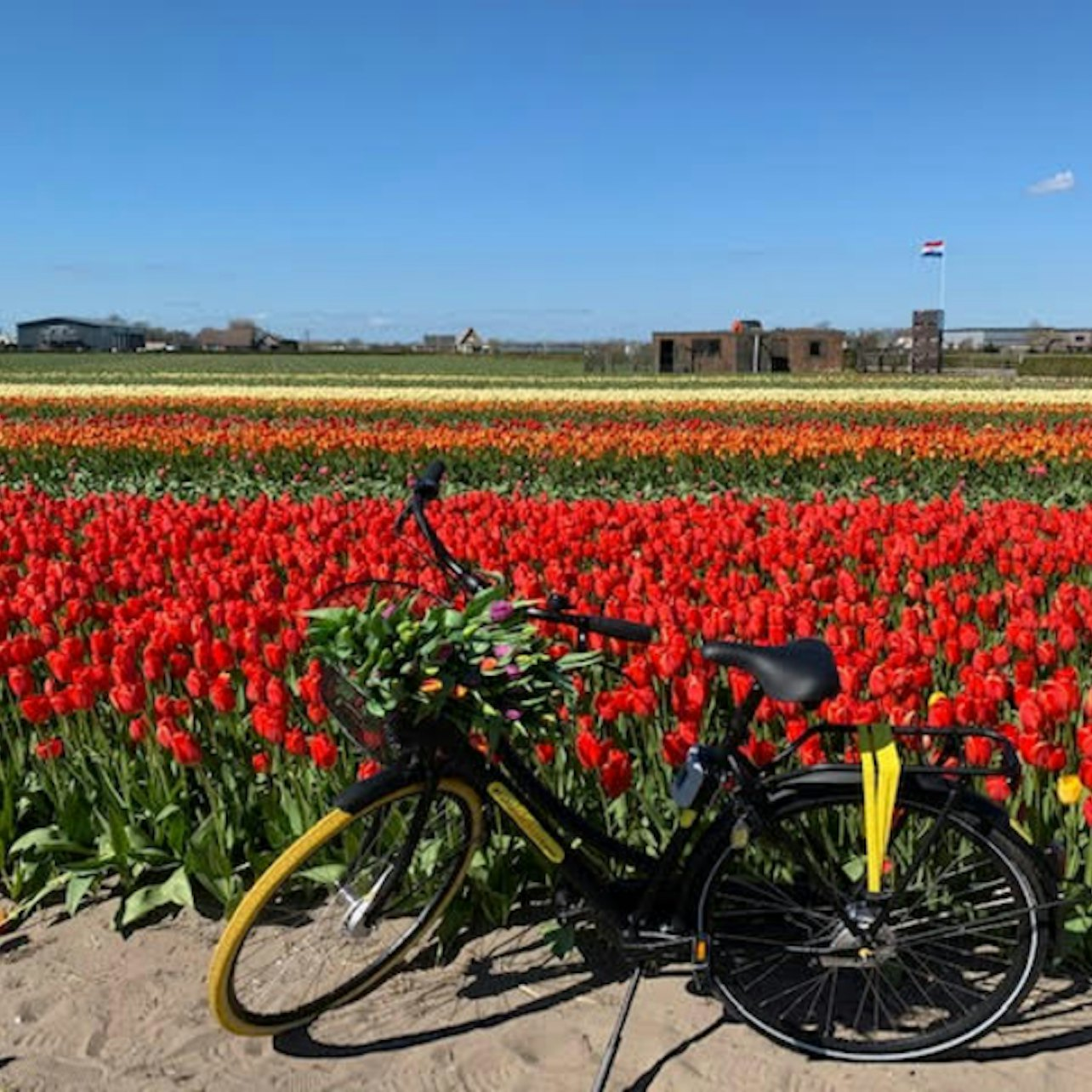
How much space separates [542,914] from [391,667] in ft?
4.80

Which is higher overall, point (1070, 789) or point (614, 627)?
point (614, 627)

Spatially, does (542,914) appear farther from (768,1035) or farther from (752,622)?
(752,622)

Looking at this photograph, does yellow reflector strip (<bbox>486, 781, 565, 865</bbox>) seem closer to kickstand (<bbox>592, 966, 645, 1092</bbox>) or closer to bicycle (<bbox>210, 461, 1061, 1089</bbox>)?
bicycle (<bbox>210, 461, 1061, 1089</bbox>)

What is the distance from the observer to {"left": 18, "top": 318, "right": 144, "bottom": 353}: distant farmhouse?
419 ft

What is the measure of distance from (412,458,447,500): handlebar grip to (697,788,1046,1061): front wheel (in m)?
1.26

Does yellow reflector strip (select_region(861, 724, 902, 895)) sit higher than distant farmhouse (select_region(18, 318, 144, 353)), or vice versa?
distant farmhouse (select_region(18, 318, 144, 353))

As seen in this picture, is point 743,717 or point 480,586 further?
point 480,586

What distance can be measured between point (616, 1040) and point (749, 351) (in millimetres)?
57836

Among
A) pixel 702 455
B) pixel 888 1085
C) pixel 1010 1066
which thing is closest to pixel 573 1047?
pixel 888 1085

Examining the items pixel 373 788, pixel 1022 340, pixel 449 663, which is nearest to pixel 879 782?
pixel 449 663

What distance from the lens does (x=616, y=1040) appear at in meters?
3.07

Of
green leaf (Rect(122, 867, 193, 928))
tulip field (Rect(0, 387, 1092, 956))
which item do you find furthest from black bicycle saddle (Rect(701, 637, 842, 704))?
green leaf (Rect(122, 867, 193, 928))

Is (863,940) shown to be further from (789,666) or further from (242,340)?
(242,340)

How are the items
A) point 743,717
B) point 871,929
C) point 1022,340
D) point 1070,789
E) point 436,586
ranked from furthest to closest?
1. point 1022,340
2. point 436,586
3. point 1070,789
4. point 871,929
5. point 743,717
